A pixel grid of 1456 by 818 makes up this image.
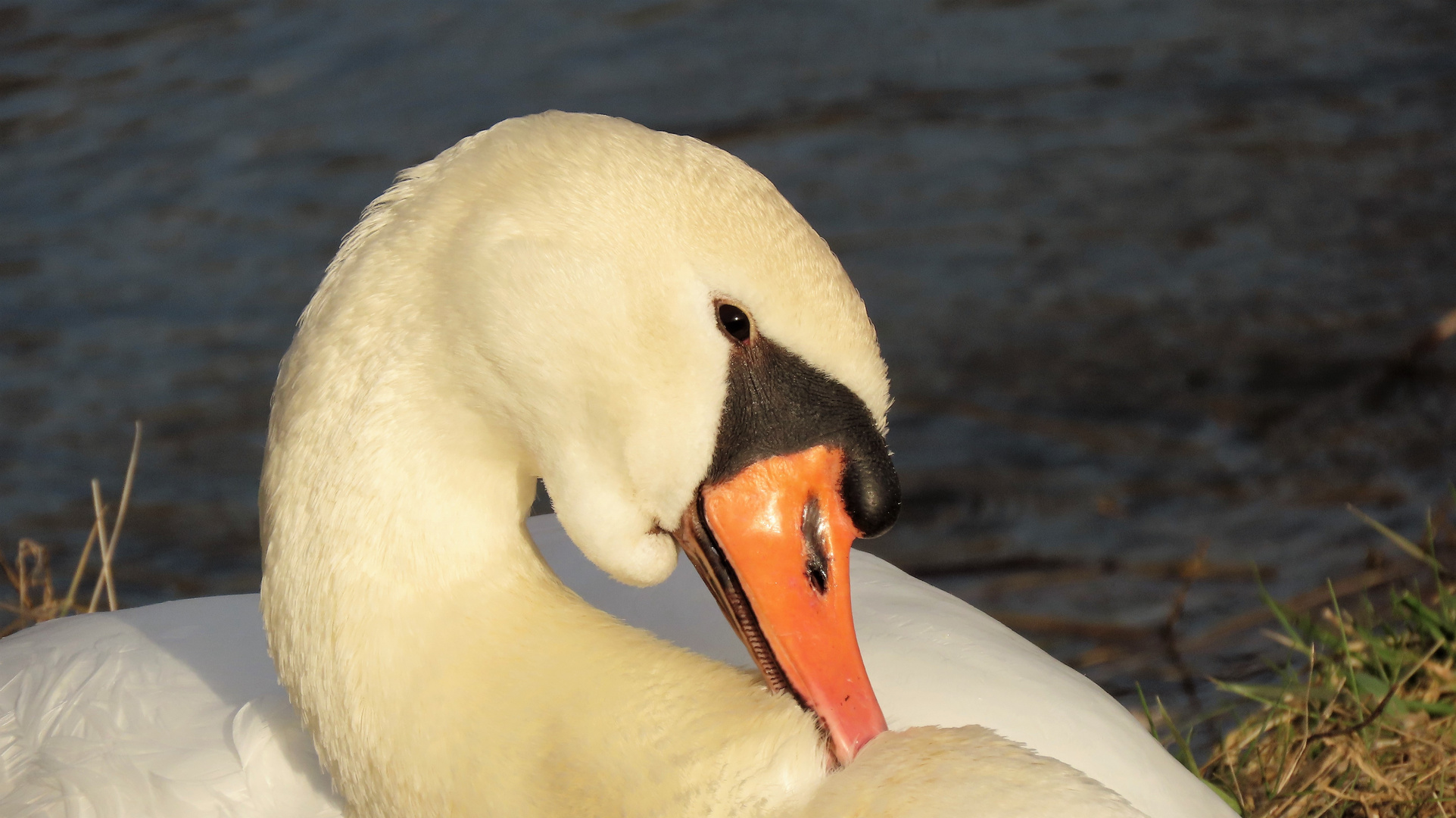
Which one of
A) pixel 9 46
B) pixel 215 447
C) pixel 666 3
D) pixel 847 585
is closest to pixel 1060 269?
pixel 666 3

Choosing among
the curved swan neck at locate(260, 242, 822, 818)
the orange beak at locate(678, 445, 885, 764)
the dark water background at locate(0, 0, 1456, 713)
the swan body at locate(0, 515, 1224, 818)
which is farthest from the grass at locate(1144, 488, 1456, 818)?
the curved swan neck at locate(260, 242, 822, 818)

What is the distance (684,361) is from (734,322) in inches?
3.1

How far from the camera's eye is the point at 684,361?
1.92 metres

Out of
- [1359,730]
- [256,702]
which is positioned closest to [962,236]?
[1359,730]

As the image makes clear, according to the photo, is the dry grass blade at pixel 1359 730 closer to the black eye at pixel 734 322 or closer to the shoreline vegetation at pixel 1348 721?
the shoreline vegetation at pixel 1348 721

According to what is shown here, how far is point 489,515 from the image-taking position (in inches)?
83.4

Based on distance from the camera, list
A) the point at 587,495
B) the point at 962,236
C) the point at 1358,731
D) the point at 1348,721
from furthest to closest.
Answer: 1. the point at 962,236
2. the point at 1348,721
3. the point at 1358,731
4. the point at 587,495

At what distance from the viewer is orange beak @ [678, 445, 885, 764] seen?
195cm

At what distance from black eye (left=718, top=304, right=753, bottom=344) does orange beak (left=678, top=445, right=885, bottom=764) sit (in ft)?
0.52

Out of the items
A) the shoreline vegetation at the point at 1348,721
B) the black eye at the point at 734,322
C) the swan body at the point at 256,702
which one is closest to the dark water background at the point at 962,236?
the shoreline vegetation at the point at 1348,721

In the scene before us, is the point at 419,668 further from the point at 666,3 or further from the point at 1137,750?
the point at 666,3

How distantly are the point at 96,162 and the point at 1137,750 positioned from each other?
20.2 feet

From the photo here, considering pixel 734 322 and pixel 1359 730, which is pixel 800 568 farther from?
pixel 1359 730

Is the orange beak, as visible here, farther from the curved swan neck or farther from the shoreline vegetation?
the shoreline vegetation
